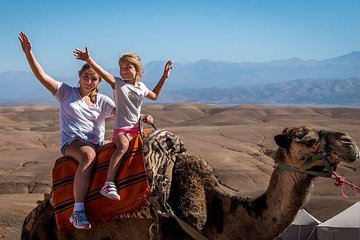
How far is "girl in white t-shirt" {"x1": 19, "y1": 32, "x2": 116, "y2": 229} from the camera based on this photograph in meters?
5.50

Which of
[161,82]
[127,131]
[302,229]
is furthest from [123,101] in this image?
[302,229]

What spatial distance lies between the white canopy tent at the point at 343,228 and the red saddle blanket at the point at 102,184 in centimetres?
867

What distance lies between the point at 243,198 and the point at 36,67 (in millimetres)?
2394

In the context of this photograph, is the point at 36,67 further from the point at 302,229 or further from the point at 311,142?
the point at 302,229

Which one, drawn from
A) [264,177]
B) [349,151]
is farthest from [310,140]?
[264,177]

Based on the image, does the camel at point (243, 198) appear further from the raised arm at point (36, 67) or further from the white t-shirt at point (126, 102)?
the raised arm at point (36, 67)

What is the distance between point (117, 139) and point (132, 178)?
0.40 metres

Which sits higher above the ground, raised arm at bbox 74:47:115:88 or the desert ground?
raised arm at bbox 74:47:115:88

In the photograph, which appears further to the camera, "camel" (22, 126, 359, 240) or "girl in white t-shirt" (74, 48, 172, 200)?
"girl in white t-shirt" (74, 48, 172, 200)

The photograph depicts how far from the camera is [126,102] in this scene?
539 cm

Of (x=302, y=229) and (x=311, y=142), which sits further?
(x=302, y=229)

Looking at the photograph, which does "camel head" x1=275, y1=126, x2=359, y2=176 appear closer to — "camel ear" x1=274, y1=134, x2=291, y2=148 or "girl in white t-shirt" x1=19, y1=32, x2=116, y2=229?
"camel ear" x1=274, y1=134, x2=291, y2=148

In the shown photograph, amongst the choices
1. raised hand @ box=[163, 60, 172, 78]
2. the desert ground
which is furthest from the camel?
the desert ground

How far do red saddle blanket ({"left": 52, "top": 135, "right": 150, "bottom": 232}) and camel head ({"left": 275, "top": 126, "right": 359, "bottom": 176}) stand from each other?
4.31 ft
